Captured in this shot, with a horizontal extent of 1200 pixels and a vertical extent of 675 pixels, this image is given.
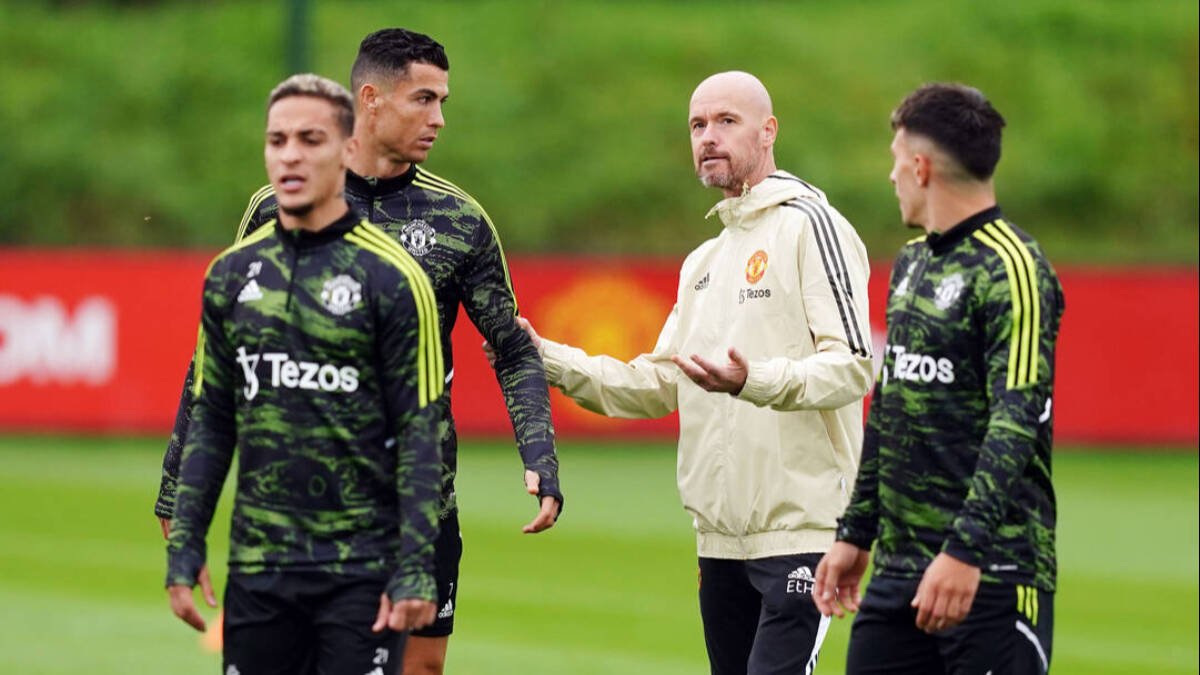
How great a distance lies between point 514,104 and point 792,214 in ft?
97.8

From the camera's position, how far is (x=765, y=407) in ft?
22.4

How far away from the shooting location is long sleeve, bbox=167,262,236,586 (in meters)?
5.65

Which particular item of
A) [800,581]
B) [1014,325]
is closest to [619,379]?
[800,581]

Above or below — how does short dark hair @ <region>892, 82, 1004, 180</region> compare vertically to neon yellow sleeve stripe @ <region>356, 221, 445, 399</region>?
above

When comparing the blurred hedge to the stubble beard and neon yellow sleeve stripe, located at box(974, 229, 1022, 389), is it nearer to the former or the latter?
the stubble beard

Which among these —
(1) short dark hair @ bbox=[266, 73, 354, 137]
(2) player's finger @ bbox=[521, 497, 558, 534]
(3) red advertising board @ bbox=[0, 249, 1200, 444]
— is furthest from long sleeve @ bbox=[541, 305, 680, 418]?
(3) red advertising board @ bbox=[0, 249, 1200, 444]

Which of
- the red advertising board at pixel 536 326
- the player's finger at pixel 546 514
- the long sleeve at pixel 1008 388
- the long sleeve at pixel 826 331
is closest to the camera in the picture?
the long sleeve at pixel 1008 388

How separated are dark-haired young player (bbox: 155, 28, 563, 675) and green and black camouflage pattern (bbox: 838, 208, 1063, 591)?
1.67 meters

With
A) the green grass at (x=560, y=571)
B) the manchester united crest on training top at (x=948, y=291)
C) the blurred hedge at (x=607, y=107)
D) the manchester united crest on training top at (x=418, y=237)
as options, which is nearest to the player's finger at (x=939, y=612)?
the manchester united crest on training top at (x=948, y=291)

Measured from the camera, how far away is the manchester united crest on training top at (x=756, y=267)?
23.1ft

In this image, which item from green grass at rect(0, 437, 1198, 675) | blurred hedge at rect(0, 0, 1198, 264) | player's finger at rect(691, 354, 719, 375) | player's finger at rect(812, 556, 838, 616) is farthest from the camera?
blurred hedge at rect(0, 0, 1198, 264)

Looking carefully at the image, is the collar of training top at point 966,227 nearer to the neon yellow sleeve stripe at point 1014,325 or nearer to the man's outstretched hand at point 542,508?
the neon yellow sleeve stripe at point 1014,325

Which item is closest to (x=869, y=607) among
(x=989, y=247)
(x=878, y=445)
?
(x=878, y=445)

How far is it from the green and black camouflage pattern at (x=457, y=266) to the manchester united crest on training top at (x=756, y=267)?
833 mm
